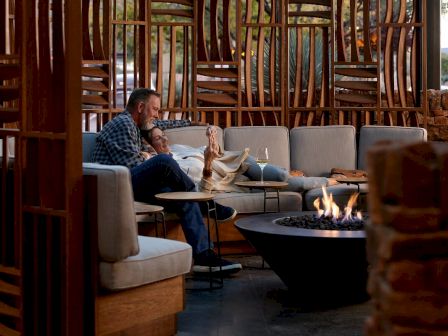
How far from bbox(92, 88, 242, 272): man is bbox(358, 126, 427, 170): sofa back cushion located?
6.56 feet

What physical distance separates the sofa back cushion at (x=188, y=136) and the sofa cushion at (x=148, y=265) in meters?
2.86

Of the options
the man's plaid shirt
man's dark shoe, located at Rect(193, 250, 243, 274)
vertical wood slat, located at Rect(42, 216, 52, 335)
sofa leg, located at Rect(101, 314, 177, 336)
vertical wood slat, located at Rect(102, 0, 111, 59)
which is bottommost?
sofa leg, located at Rect(101, 314, 177, 336)

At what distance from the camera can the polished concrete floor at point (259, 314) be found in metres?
4.33

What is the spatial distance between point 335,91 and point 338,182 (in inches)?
65.6

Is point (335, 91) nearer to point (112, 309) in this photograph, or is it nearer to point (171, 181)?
point (171, 181)

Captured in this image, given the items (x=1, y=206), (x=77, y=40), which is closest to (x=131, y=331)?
(x=1, y=206)

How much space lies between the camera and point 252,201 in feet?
21.4

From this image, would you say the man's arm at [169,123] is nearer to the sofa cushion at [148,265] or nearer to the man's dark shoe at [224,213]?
the man's dark shoe at [224,213]

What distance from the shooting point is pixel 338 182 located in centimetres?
701

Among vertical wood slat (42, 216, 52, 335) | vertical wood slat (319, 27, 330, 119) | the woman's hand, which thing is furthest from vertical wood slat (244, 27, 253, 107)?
vertical wood slat (42, 216, 52, 335)

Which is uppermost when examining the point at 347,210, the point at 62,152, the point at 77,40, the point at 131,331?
the point at 77,40

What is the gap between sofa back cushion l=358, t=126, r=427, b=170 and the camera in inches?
293

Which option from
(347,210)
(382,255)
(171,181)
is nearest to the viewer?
(382,255)

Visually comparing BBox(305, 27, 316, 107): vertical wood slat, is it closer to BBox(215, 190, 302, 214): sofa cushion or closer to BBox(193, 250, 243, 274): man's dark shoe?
BBox(215, 190, 302, 214): sofa cushion
